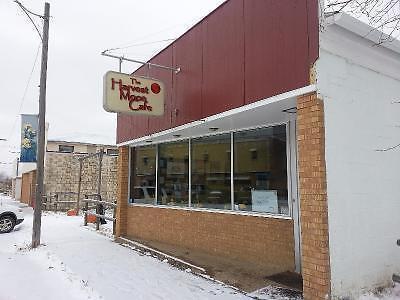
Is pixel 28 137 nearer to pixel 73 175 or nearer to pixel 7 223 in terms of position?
pixel 7 223

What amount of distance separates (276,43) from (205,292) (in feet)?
13.6

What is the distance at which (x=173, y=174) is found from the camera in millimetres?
10375

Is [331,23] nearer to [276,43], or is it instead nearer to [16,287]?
[276,43]

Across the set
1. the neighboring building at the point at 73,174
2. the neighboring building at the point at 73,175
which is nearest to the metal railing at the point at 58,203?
the neighboring building at the point at 73,175

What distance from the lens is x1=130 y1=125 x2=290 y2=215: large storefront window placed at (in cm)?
734

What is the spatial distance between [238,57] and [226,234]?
3.85 meters

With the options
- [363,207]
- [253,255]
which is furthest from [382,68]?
[253,255]

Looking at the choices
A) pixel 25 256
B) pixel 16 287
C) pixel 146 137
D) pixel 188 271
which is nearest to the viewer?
pixel 16 287

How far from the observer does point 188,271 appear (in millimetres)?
7438

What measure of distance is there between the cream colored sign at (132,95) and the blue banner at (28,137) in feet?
31.0

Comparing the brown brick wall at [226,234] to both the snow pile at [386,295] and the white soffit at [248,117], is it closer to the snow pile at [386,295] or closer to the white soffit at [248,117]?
the snow pile at [386,295]

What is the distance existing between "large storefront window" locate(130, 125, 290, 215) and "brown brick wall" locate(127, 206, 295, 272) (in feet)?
0.83

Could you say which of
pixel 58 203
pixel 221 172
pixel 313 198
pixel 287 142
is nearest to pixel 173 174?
pixel 221 172

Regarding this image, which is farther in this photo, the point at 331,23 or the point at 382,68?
the point at 382,68
